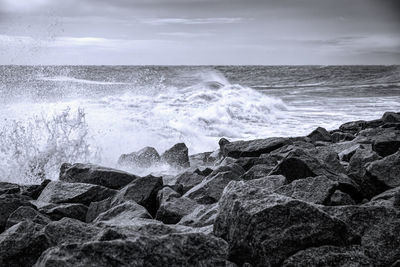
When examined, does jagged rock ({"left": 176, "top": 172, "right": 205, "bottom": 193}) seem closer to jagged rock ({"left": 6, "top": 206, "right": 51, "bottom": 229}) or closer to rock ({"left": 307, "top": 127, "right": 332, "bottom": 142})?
jagged rock ({"left": 6, "top": 206, "right": 51, "bottom": 229})

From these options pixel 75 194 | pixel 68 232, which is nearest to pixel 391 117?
pixel 75 194

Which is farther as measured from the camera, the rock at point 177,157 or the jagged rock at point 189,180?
the rock at point 177,157

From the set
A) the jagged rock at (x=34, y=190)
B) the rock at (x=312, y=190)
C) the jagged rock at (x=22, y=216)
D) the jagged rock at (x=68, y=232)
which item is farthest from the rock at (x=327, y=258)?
the jagged rock at (x=34, y=190)

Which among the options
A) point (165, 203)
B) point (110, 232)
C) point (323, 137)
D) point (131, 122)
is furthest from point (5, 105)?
point (110, 232)

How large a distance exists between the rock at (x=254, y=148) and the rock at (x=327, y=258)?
13.5 feet

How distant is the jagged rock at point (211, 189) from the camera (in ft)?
12.4

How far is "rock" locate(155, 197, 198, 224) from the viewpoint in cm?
338

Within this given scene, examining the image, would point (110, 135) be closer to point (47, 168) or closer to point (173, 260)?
point (47, 168)

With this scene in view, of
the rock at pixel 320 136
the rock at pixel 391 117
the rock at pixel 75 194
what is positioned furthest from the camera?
the rock at pixel 391 117

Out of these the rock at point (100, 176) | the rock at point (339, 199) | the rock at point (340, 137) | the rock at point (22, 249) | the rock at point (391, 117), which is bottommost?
the rock at point (340, 137)

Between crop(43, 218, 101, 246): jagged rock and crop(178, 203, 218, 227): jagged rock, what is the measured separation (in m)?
0.79

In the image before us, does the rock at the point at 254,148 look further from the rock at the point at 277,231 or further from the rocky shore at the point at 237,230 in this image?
the rock at the point at 277,231

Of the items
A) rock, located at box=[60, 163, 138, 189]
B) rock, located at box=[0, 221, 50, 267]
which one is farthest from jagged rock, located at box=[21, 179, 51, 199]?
rock, located at box=[0, 221, 50, 267]

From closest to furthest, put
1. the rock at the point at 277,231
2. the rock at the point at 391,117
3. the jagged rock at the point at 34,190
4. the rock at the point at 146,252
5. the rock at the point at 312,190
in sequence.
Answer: the rock at the point at 146,252 → the rock at the point at 277,231 → the rock at the point at 312,190 → the jagged rock at the point at 34,190 → the rock at the point at 391,117
